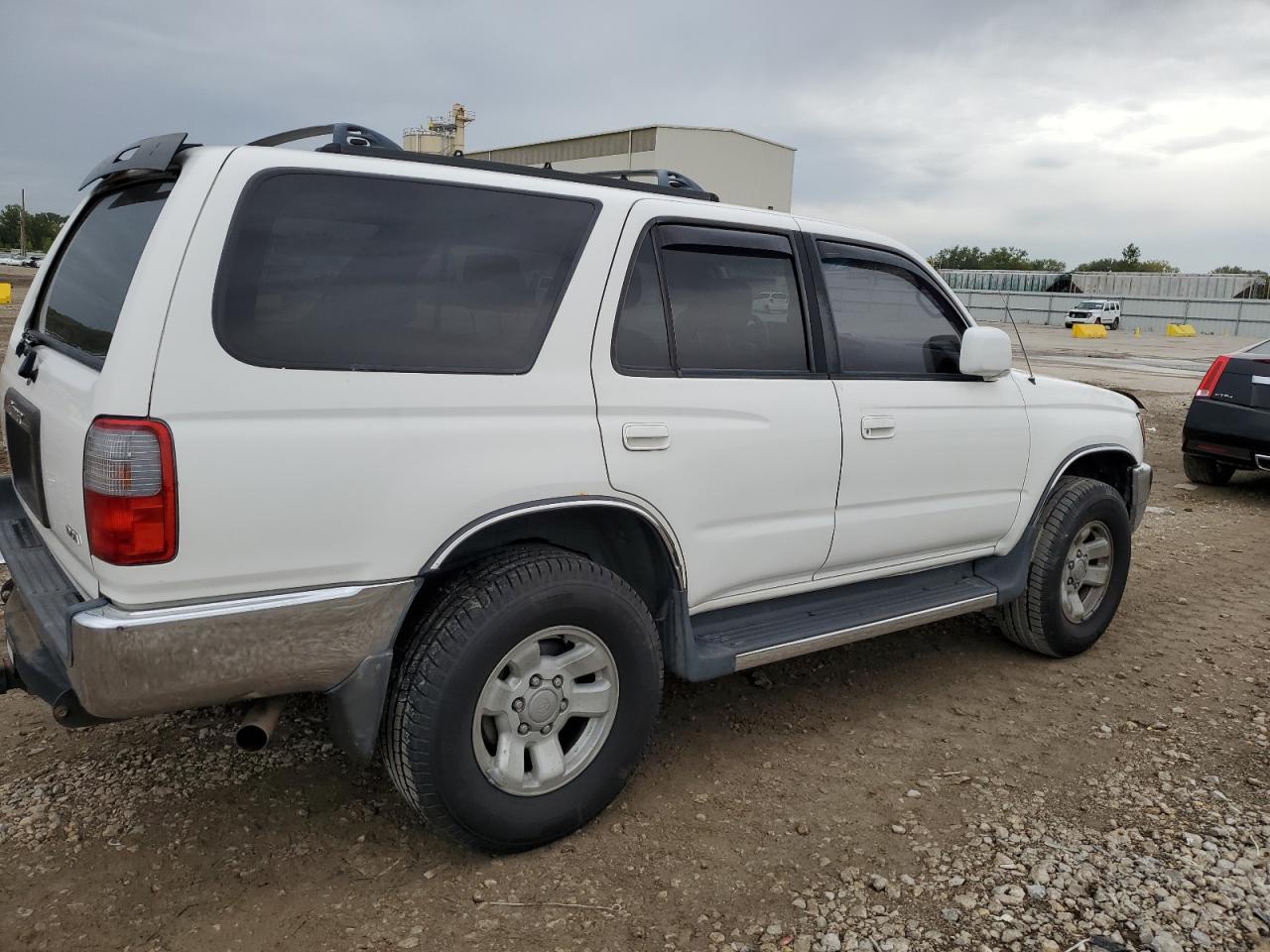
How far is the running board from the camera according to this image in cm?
324

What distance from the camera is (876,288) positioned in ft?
12.4

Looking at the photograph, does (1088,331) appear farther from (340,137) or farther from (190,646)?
(190,646)

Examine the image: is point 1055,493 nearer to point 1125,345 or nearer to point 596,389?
point 596,389

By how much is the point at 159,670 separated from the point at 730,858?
167 cm

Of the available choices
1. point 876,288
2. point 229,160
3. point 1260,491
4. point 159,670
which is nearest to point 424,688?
point 159,670

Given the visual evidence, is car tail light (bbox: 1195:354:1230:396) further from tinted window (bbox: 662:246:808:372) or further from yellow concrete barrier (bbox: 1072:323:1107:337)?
yellow concrete barrier (bbox: 1072:323:1107:337)

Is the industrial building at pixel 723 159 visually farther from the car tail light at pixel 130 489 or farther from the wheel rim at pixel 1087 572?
the car tail light at pixel 130 489

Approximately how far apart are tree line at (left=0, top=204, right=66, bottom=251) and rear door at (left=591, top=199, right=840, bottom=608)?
331 ft

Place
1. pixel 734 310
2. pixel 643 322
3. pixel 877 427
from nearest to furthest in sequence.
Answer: pixel 643 322, pixel 734 310, pixel 877 427

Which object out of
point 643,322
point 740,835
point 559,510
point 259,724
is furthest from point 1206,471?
point 259,724

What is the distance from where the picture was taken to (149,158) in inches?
98.6

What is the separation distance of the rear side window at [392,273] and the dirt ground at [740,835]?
146cm

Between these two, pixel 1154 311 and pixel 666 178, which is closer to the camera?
pixel 666 178

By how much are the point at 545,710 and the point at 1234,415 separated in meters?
7.54
